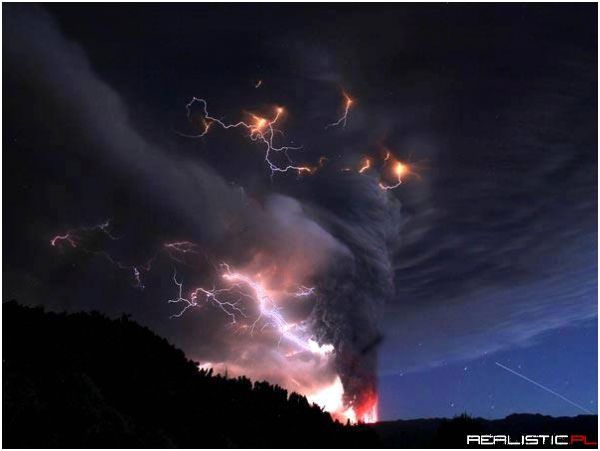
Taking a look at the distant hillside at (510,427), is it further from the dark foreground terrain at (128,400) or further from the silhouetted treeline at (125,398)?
the silhouetted treeline at (125,398)

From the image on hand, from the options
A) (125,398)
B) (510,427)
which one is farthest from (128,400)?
(510,427)

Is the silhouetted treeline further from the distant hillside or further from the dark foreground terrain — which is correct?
the distant hillside

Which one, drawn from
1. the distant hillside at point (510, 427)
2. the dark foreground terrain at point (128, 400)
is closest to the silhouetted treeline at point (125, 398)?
the dark foreground terrain at point (128, 400)

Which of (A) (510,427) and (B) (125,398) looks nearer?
(B) (125,398)

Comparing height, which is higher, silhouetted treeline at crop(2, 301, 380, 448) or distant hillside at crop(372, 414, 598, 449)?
distant hillside at crop(372, 414, 598, 449)

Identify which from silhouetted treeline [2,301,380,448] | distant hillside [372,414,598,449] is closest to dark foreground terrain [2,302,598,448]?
silhouetted treeline [2,301,380,448]

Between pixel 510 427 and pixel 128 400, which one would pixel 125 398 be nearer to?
pixel 128 400
